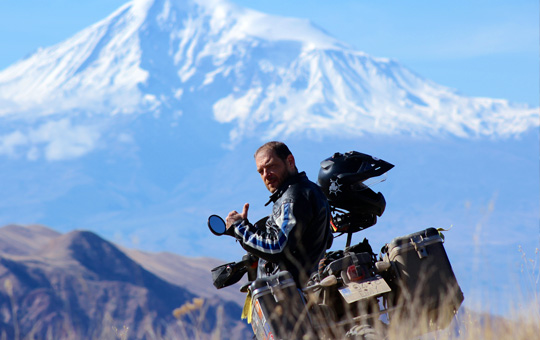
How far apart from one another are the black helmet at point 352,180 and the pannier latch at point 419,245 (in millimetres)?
863

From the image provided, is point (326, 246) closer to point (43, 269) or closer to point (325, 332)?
point (325, 332)

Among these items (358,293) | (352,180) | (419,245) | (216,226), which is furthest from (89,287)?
(358,293)

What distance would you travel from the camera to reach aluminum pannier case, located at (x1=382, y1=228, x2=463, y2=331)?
15.9 ft

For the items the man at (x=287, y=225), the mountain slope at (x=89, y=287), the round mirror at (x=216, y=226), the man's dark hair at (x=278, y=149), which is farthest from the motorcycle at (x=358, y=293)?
the mountain slope at (x=89, y=287)

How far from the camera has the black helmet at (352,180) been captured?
5762 millimetres

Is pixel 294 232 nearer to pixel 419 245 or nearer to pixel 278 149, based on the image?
pixel 278 149

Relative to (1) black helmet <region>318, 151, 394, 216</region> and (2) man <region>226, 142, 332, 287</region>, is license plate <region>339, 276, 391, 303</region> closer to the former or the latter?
(2) man <region>226, 142, 332, 287</region>

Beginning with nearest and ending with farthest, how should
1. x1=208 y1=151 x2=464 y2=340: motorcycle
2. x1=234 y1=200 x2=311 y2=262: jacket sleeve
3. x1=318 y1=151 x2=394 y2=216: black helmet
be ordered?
x1=208 y1=151 x2=464 y2=340: motorcycle → x1=234 y1=200 x2=311 y2=262: jacket sleeve → x1=318 y1=151 x2=394 y2=216: black helmet

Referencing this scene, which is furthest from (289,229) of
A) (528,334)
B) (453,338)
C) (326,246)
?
(528,334)

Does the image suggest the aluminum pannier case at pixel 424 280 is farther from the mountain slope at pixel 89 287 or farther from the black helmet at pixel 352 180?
the mountain slope at pixel 89 287

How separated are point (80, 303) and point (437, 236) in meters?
143

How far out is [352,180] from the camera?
576cm

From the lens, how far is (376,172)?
5738mm

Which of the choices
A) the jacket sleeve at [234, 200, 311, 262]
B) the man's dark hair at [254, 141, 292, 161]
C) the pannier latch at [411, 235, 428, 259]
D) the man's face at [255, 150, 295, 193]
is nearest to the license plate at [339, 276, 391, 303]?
the pannier latch at [411, 235, 428, 259]
